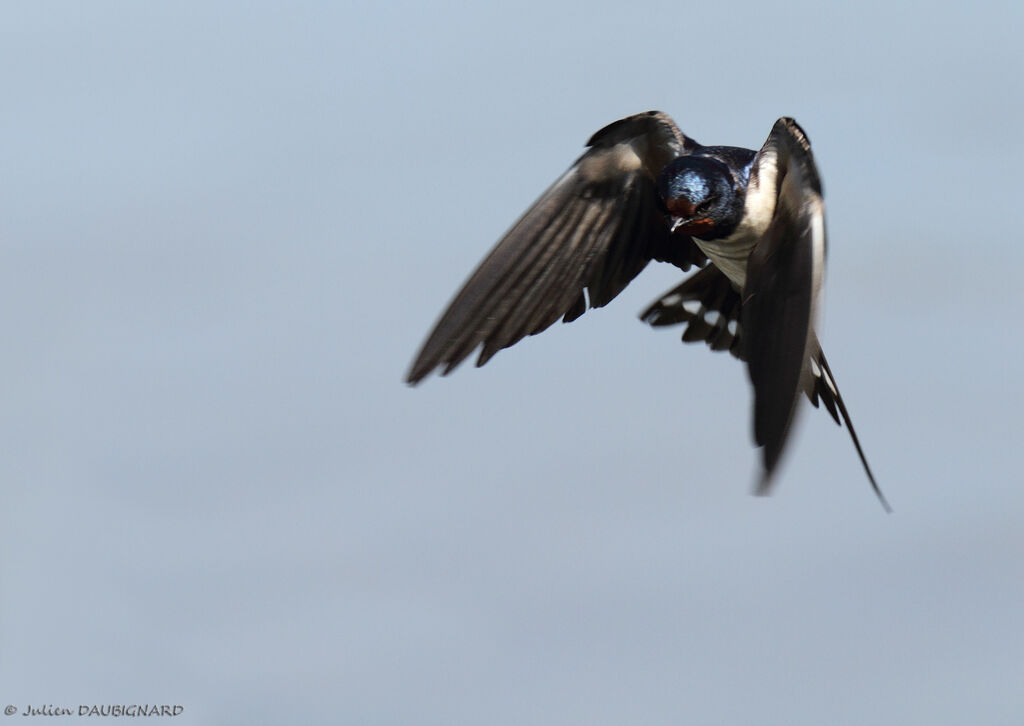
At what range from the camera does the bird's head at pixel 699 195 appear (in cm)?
603

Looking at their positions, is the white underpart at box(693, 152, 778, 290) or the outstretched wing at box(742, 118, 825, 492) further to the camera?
the white underpart at box(693, 152, 778, 290)

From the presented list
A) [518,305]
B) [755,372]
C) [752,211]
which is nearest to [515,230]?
[518,305]

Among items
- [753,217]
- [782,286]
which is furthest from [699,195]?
[782,286]

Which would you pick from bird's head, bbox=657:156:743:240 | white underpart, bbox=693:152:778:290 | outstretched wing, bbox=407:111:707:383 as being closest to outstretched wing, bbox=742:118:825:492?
white underpart, bbox=693:152:778:290

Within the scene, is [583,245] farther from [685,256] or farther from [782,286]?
[782,286]

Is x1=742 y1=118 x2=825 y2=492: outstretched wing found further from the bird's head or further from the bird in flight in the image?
the bird's head

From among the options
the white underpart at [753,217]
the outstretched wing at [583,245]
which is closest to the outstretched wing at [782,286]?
the white underpart at [753,217]

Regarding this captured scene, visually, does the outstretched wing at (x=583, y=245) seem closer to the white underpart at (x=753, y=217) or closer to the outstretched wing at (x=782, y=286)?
the white underpart at (x=753, y=217)

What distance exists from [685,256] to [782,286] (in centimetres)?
114

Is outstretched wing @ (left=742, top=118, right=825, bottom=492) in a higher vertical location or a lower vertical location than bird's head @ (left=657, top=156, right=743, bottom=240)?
lower

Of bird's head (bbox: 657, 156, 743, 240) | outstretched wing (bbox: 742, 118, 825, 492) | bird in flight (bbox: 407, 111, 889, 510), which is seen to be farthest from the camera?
bird's head (bbox: 657, 156, 743, 240)

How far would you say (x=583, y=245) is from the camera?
6.50 meters

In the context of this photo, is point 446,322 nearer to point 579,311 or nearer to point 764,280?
point 579,311

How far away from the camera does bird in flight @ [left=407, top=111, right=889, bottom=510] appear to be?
5559 millimetres
